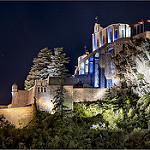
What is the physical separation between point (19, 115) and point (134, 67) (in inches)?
541

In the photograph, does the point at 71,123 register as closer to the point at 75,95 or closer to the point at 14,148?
the point at 75,95

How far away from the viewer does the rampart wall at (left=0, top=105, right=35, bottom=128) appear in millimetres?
24438

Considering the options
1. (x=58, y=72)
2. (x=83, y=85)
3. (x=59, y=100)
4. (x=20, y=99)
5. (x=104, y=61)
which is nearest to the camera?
(x=59, y=100)

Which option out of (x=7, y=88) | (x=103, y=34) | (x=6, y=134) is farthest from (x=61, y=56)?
(x=6, y=134)

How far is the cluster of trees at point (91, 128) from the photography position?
17891mm

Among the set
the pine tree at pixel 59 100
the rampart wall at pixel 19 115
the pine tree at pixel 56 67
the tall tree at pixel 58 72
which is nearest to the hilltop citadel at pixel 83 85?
the rampart wall at pixel 19 115

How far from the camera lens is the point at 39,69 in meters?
34.2

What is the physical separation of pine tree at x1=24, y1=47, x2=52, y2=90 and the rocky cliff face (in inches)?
389

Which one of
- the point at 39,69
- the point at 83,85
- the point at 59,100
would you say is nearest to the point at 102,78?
the point at 83,85

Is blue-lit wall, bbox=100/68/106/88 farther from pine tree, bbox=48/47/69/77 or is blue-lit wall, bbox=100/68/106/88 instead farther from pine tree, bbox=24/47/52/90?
pine tree, bbox=24/47/52/90

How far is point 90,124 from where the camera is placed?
944 inches

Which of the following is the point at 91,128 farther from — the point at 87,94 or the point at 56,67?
the point at 56,67

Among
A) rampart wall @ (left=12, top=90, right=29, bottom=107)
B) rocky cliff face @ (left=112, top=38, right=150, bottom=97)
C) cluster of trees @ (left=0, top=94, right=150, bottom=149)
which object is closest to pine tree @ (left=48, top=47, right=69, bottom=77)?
rampart wall @ (left=12, top=90, right=29, bottom=107)

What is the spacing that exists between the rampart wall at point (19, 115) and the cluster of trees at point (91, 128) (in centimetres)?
89
